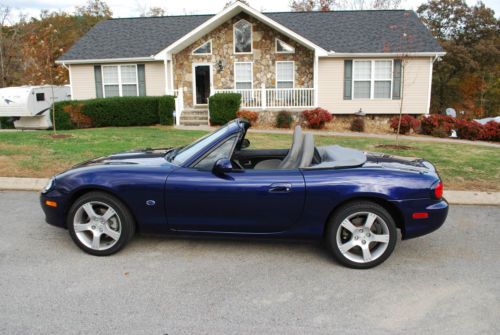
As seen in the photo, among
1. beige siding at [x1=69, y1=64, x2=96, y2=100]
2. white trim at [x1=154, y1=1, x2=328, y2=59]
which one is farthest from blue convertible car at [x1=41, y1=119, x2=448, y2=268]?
beige siding at [x1=69, y1=64, x2=96, y2=100]

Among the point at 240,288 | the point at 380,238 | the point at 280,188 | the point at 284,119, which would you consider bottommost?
the point at 240,288

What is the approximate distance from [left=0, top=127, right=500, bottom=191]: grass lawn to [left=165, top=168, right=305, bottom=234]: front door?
4492 mm

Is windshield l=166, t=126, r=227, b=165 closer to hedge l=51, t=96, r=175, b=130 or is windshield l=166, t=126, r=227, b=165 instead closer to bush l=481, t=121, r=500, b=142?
hedge l=51, t=96, r=175, b=130

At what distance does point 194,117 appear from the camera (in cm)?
1967

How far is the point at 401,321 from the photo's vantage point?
3420 mm

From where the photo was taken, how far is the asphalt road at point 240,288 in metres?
3.36

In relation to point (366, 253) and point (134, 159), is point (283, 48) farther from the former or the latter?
point (366, 253)

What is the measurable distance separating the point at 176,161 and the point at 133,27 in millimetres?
20466

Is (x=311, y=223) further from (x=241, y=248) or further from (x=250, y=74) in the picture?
(x=250, y=74)

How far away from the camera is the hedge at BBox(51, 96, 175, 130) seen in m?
18.2

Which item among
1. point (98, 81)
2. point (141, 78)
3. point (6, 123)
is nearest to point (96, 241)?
point (141, 78)

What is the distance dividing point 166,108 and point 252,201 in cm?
1471

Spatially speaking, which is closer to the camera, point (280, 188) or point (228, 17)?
point (280, 188)

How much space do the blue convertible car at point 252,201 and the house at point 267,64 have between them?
14923mm
